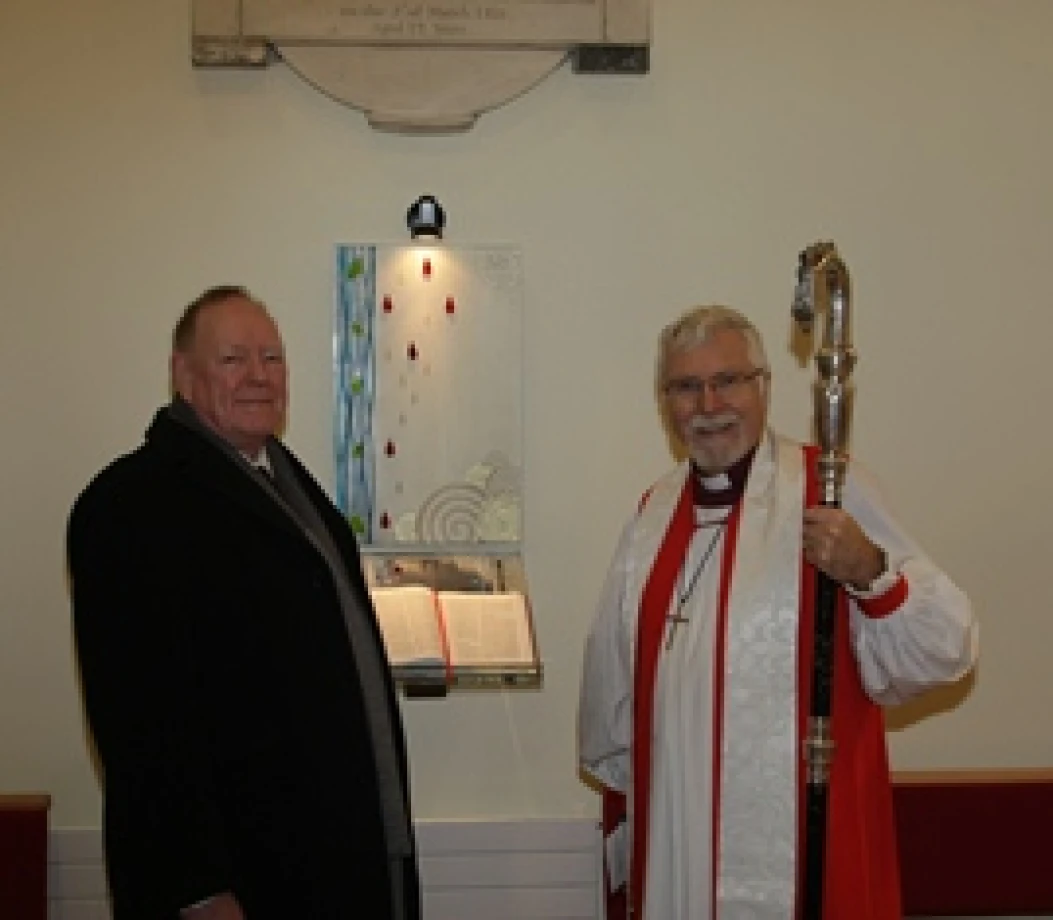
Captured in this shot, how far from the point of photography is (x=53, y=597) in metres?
3.58

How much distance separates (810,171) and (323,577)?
5.92 feet

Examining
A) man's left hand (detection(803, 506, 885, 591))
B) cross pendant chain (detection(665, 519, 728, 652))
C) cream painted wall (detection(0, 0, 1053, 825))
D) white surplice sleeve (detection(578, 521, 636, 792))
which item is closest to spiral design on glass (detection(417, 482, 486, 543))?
cream painted wall (detection(0, 0, 1053, 825))

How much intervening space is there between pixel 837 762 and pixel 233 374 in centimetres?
133

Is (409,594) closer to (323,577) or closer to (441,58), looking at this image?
(323,577)

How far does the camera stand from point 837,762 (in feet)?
8.93

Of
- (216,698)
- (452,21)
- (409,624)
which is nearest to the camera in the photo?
(216,698)

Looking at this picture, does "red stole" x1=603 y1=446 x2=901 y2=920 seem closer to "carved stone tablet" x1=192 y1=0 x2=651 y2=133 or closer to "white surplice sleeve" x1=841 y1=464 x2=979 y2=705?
"white surplice sleeve" x1=841 y1=464 x2=979 y2=705

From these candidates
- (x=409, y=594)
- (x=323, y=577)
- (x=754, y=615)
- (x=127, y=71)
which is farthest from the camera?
(x=127, y=71)

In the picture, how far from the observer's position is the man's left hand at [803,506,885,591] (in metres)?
2.54

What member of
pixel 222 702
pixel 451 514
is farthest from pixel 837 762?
pixel 451 514

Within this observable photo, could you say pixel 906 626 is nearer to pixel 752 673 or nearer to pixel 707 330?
pixel 752 673

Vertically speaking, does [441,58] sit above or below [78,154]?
above

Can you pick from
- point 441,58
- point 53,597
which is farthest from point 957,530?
point 53,597

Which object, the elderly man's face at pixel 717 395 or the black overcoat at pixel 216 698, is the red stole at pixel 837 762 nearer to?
the elderly man's face at pixel 717 395
